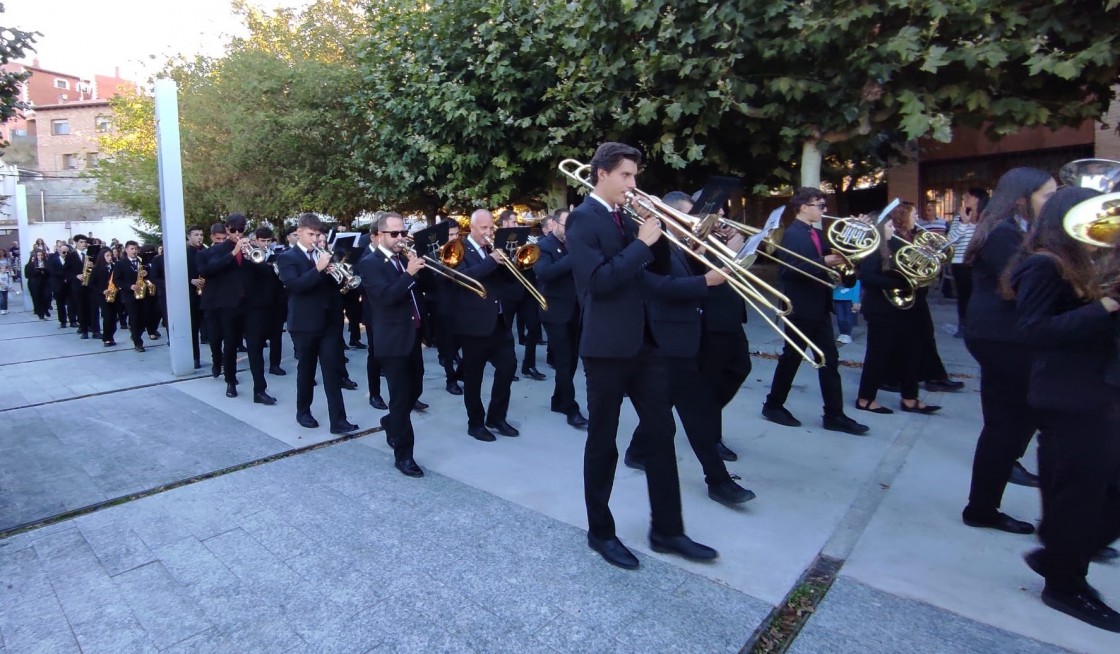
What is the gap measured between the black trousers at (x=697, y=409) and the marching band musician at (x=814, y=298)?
1673 millimetres

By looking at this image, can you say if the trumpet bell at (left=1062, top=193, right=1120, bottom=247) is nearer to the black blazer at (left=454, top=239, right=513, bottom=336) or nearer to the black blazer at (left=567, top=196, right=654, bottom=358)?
the black blazer at (left=567, top=196, right=654, bottom=358)

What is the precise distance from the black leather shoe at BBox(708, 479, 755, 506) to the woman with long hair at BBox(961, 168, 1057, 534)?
1.18 m

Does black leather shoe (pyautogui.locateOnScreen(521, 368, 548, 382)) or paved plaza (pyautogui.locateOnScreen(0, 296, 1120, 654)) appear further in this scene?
black leather shoe (pyautogui.locateOnScreen(521, 368, 548, 382))

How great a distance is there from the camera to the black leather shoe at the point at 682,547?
136 inches

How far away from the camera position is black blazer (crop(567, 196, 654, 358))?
327 centimetres

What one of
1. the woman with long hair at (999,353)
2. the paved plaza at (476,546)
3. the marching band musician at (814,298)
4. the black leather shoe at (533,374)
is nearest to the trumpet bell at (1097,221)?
the woman with long hair at (999,353)

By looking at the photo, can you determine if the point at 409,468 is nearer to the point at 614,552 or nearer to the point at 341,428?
the point at 341,428

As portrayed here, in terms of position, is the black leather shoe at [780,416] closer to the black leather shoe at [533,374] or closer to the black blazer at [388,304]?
the black leather shoe at [533,374]

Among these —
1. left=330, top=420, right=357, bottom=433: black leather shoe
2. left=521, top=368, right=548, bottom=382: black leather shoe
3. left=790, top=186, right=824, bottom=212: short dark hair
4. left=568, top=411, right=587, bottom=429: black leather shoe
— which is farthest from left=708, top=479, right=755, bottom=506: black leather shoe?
left=521, top=368, right=548, bottom=382: black leather shoe

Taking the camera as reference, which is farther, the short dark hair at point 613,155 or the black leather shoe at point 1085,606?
the short dark hair at point 613,155

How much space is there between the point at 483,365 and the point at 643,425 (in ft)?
8.21

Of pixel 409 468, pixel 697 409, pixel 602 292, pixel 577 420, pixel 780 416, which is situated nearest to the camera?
pixel 602 292

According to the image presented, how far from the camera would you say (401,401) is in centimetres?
496

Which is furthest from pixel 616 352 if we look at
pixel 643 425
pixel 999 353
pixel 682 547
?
pixel 999 353
